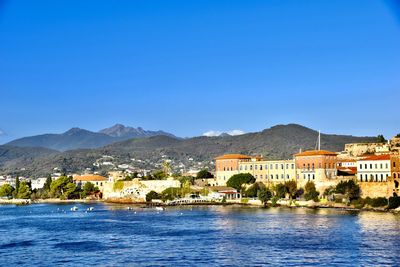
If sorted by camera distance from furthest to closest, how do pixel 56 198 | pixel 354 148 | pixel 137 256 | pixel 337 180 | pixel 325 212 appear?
pixel 56 198 → pixel 354 148 → pixel 337 180 → pixel 325 212 → pixel 137 256

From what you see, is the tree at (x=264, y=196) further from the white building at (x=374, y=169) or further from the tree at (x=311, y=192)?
the white building at (x=374, y=169)

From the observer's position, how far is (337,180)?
6406 centimetres

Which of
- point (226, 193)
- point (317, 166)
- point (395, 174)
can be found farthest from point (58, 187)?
point (395, 174)

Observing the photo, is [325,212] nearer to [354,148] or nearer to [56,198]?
[354,148]

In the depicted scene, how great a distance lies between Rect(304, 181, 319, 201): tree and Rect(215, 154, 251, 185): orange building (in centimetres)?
1368

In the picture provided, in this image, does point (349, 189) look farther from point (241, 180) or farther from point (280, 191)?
point (241, 180)

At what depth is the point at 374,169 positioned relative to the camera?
59.7 metres

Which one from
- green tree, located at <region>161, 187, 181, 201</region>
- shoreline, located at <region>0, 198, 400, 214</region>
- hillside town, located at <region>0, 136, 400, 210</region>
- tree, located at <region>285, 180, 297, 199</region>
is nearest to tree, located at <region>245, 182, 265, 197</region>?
hillside town, located at <region>0, 136, 400, 210</region>

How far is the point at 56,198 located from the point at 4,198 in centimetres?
1137

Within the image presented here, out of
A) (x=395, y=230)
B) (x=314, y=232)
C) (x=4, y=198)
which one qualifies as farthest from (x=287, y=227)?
(x=4, y=198)

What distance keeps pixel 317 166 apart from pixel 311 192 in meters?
5.38

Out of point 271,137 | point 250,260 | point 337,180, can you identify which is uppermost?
point 271,137

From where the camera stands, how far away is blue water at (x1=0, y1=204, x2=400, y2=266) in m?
28.7

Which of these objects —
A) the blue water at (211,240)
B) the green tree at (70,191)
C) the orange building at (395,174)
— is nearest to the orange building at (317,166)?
the orange building at (395,174)
